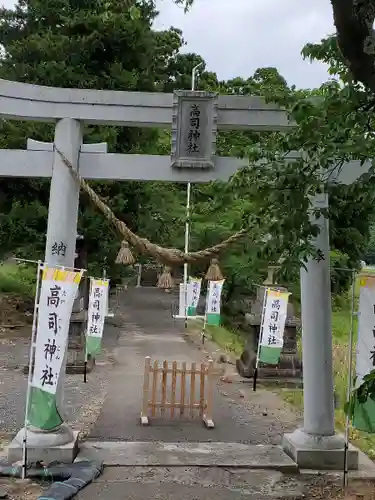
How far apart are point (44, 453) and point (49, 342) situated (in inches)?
45.2

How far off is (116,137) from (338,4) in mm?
13957

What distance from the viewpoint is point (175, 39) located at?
75.3 feet

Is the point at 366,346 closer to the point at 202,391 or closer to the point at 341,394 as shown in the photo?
the point at 202,391

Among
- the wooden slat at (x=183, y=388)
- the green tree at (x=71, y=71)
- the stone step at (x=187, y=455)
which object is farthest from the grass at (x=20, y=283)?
the stone step at (x=187, y=455)

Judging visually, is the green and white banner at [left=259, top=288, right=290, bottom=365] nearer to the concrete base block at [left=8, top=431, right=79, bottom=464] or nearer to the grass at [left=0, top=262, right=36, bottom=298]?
the concrete base block at [left=8, top=431, right=79, bottom=464]

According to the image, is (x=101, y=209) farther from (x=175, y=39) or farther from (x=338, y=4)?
(x=175, y=39)

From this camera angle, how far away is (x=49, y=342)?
565cm

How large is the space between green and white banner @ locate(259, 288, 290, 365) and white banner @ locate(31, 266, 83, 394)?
6103 millimetres

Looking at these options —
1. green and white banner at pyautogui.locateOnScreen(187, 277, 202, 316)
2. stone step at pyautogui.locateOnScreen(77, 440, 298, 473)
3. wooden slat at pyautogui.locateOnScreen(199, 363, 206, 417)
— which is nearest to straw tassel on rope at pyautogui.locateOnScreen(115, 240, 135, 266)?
stone step at pyautogui.locateOnScreen(77, 440, 298, 473)

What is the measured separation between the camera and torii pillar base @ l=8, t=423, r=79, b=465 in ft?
18.6

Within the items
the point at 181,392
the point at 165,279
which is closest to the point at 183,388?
the point at 181,392

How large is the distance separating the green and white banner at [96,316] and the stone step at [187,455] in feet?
16.6

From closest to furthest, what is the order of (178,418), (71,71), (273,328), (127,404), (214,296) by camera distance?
1. (178,418)
2. (127,404)
3. (273,328)
4. (71,71)
5. (214,296)

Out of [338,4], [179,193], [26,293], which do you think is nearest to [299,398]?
[338,4]
